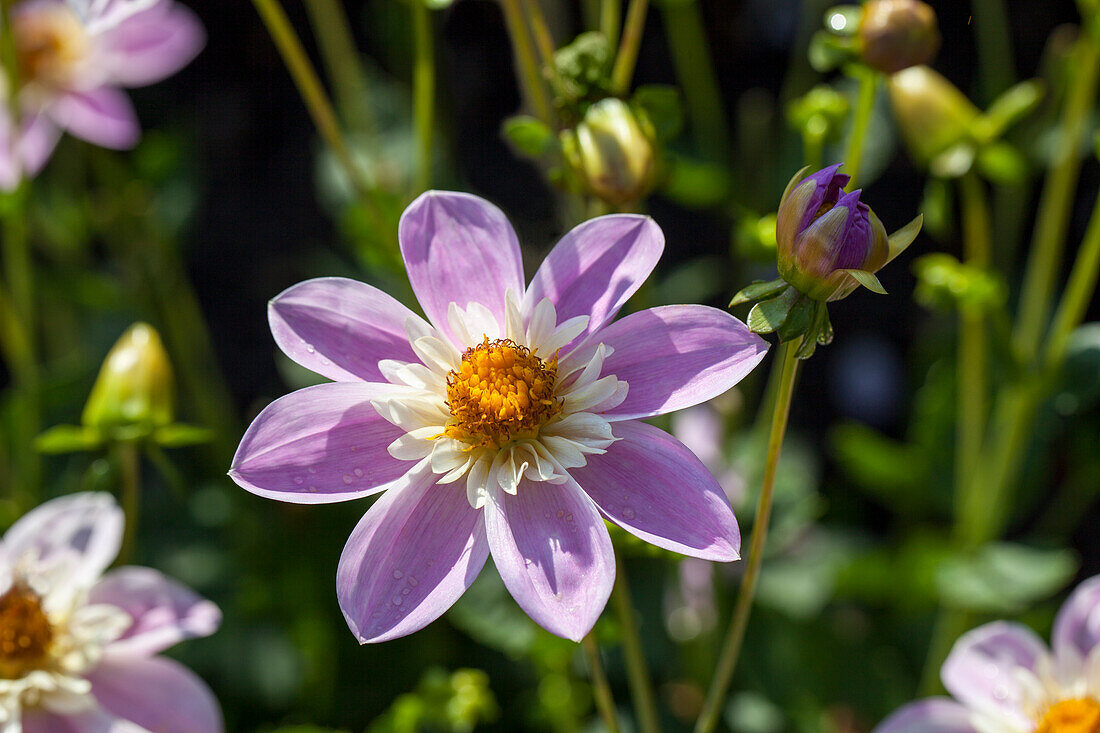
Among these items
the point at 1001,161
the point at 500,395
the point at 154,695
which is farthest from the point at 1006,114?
the point at 154,695

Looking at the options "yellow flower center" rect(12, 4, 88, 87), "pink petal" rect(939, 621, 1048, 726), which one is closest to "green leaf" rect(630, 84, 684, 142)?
"pink petal" rect(939, 621, 1048, 726)

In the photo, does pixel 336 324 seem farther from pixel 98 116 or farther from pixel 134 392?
pixel 98 116

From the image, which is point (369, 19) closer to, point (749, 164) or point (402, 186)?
point (402, 186)

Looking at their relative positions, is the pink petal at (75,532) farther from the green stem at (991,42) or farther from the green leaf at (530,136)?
the green stem at (991,42)

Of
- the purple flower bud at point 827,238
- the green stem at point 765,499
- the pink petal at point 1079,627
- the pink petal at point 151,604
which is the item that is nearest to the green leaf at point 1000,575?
the pink petal at point 1079,627

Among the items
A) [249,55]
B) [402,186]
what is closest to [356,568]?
[402,186]

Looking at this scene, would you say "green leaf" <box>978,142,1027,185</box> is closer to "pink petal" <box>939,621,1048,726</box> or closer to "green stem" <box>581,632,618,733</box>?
"pink petal" <box>939,621,1048,726</box>
